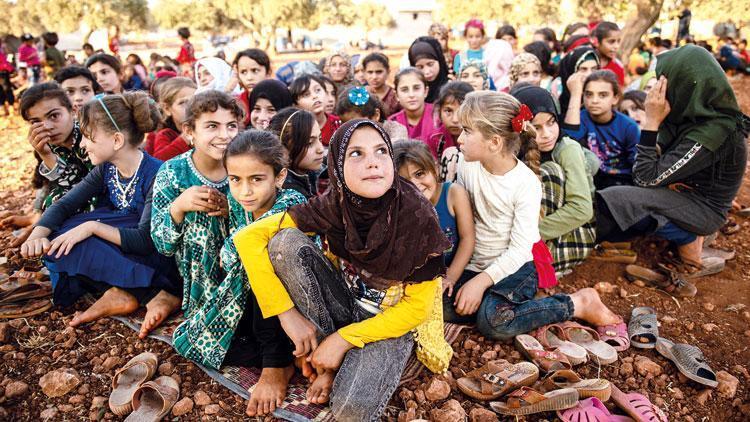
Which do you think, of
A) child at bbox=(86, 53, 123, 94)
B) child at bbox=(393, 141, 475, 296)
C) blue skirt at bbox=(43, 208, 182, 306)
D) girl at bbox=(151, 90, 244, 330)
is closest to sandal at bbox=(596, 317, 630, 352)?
child at bbox=(393, 141, 475, 296)

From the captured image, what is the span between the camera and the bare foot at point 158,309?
2.65m

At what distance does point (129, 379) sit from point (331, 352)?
1.04 metres

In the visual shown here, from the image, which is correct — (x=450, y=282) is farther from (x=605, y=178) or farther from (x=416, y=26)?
(x=416, y=26)

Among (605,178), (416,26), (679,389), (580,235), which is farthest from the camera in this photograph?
(416,26)

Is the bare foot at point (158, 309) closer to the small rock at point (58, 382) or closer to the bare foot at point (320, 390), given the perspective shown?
the small rock at point (58, 382)

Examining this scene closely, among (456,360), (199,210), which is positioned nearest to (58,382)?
(199,210)

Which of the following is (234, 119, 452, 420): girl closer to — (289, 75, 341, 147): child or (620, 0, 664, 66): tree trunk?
(289, 75, 341, 147): child

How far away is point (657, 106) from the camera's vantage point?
322cm

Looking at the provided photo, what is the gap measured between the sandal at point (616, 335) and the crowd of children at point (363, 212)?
0.04ft

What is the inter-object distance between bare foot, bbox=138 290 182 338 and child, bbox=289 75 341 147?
177cm

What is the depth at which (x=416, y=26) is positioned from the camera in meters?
54.3

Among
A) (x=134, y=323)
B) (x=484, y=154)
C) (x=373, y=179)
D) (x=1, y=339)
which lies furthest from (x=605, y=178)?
(x=1, y=339)

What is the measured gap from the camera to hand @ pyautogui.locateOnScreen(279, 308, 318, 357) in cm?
213

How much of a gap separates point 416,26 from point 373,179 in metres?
56.6
